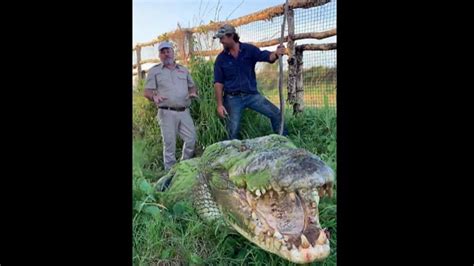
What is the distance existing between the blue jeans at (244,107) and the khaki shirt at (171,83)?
0.67 feet

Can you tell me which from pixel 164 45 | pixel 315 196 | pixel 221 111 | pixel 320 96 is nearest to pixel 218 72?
pixel 221 111

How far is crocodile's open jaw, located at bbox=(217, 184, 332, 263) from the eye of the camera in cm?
A: 359

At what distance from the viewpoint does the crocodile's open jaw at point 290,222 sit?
11.8ft

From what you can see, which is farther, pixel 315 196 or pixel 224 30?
pixel 224 30

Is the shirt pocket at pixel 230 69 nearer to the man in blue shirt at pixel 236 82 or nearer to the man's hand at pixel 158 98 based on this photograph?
the man in blue shirt at pixel 236 82

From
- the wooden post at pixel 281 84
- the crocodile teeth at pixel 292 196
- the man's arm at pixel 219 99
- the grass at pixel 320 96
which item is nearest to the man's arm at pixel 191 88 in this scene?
the man's arm at pixel 219 99

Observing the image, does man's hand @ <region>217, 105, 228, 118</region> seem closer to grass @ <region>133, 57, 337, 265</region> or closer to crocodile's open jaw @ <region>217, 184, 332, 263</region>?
Answer: grass @ <region>133, 57, 337, 265</region>

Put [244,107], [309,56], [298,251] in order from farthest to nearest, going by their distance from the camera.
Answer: [244,107], [309,56], [298,251]

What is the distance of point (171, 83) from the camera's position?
3838 mm

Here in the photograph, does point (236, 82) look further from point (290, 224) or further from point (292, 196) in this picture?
point (290, 224)

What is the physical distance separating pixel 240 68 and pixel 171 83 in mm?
350

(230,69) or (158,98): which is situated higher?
(230,69)
